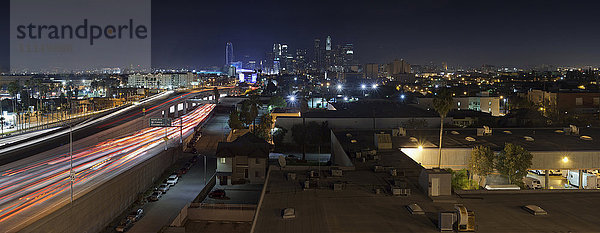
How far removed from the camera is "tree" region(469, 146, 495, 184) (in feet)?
38.9

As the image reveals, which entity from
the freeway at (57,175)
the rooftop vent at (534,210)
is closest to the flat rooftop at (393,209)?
the rooftop vent at (534,210)

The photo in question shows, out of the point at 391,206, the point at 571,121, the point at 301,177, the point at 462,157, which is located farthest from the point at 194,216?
the point at 571,121

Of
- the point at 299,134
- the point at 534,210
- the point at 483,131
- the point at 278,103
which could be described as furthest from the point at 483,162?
the point at 278,103

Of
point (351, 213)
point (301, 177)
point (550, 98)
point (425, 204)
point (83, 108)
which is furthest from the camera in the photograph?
point (83, 108)

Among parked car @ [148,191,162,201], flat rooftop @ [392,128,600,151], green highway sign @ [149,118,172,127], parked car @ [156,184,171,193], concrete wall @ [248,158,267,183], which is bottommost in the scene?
parked car @ [148,191,162,201]

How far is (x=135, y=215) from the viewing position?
13.0 m

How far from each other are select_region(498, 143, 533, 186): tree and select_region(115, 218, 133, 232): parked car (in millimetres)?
10905

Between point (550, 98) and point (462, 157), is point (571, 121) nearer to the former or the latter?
point (550, 98)

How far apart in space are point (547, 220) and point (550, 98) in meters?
35.5

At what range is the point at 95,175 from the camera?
15.0m

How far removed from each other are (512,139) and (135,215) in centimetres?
1370

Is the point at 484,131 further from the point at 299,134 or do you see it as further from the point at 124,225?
the point at 124,225

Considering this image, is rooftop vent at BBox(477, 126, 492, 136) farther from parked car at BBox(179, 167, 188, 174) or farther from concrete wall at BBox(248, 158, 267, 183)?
parked car at BBox(179, 167, 188, 174)

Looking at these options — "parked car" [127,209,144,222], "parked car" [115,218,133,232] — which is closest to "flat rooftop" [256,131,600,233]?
"parked car" [115,218,133,232]
